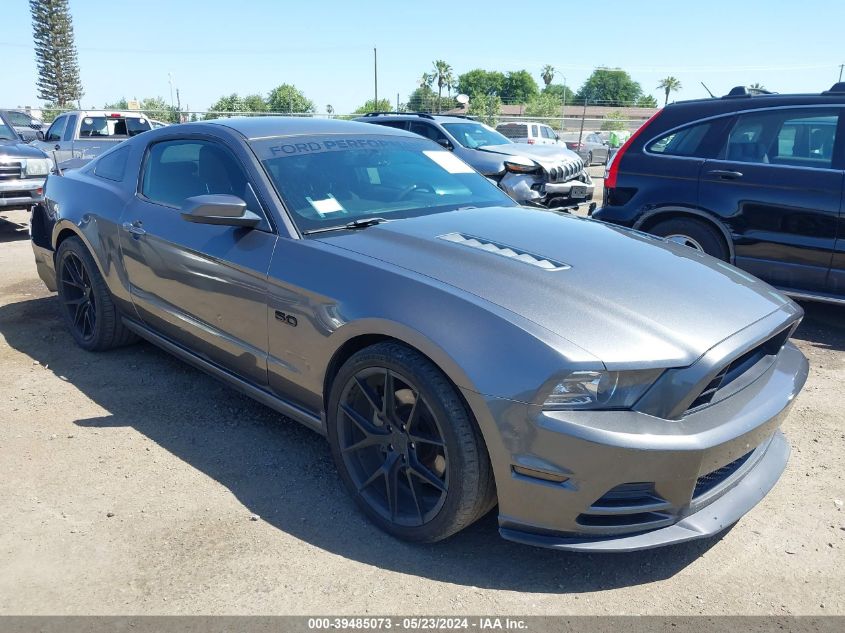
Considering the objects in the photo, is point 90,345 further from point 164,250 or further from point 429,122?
point 429,122

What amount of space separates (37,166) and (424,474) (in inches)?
380

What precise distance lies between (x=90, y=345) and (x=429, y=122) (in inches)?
311

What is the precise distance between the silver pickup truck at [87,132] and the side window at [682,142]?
36.1ft

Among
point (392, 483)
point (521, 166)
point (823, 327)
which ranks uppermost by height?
point (521, 166)

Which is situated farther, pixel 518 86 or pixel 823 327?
pixel 518 86

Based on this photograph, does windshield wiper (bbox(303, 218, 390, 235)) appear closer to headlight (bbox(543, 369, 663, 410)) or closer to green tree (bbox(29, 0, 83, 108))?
headlight (bbox(543, 369, 663, 410))

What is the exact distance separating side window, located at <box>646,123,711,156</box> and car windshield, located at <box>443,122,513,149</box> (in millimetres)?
5465

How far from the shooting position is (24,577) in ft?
8.28

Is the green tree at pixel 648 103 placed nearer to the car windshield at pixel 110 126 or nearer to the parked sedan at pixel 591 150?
the parked sedan at pixel 591 150

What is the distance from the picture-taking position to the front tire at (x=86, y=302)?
4496 mm

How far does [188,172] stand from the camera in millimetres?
3859

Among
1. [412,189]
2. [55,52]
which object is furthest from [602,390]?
[55,52]

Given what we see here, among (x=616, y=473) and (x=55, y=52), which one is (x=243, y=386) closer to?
(x=616, y=473)

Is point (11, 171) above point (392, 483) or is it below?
above
